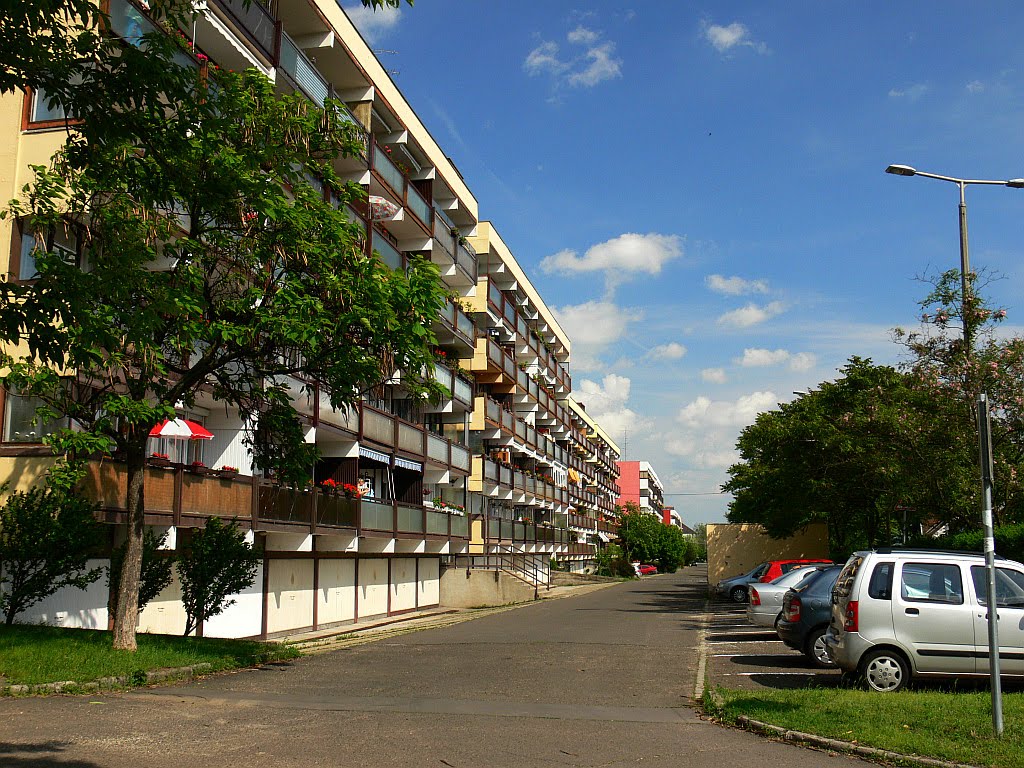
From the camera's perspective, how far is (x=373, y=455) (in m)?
30.1

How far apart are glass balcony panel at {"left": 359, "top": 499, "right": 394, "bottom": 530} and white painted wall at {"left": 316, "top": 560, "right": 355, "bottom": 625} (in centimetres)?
144

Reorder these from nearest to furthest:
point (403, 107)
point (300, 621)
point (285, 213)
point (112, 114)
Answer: point (112, 114), point (285, 213), point (300, 621), point (403, 107)

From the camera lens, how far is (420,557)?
3684 cm

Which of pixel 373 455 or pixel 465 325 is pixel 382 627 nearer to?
pixel 373 455

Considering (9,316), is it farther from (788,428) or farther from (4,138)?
(788,428)

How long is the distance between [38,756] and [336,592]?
839 inches

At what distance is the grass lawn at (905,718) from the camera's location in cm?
832

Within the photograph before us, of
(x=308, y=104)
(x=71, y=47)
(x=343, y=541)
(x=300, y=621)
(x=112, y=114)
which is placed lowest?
(x=300, y=621)

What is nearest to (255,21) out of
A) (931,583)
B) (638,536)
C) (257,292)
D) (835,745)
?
(257,292)

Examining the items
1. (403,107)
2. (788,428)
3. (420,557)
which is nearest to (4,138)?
(403,107)

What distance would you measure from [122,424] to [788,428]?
26028mm

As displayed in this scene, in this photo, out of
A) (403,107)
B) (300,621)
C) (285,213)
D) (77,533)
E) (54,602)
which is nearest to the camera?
(285,213)

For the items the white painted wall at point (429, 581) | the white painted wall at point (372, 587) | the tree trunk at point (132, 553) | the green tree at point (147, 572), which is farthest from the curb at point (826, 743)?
the white painted wall at point (429, 581)

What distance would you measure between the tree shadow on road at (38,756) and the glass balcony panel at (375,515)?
1967 cm
